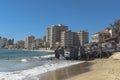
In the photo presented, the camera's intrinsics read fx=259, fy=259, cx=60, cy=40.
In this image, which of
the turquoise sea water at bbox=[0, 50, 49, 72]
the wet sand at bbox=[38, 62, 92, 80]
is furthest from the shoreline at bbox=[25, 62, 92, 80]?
the turquoise sea water at bbox=[0, 50, 49, 72]

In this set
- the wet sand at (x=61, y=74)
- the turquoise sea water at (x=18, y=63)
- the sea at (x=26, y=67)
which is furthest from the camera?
the turquoise sea water at (x=18, y=63)

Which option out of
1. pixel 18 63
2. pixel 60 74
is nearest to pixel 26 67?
pixel 18 63

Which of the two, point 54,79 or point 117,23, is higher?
point 117,23

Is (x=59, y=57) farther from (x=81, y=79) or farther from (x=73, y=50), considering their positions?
(x=81, y=79)

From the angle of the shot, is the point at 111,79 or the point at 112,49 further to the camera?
the point at 112,49

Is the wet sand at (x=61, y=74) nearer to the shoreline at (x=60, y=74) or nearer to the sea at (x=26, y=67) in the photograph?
the shoreline at (x=60, y=74)

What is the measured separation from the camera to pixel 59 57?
5275 cm

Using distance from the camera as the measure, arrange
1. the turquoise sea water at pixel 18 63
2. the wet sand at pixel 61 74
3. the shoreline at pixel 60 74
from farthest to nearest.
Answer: the turquoise sea water at pixel 18 63 → the wet sand at pixel 61 74 → the shoreline at pixel 60 74

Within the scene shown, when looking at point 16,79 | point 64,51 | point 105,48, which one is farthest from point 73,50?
point 16,79

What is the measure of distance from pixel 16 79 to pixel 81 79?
4.98 meters

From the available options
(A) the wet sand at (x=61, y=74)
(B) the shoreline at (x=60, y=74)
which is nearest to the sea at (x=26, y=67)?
(B) the shoreline at (x=60, y=74)

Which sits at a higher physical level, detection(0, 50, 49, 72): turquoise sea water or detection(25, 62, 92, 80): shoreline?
detection(0, 50, 49, 72): turquoise sea water

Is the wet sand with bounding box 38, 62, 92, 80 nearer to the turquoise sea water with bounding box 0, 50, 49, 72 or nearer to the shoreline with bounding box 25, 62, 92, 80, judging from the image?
the shoreline with bounding box 25, 62, 92, 80

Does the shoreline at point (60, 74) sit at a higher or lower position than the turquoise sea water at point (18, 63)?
lower
